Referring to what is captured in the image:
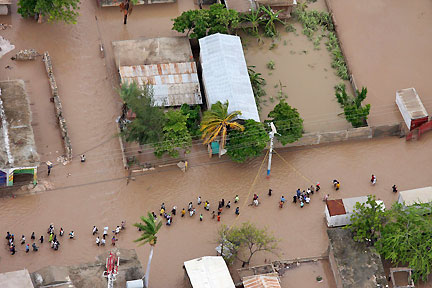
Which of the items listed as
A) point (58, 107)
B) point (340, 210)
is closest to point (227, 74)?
point (58, 107)

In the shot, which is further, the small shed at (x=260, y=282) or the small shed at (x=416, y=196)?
the small shed at (x=416, y=196)

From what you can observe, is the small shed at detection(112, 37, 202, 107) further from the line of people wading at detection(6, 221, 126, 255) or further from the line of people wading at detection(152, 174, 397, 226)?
the line of people wading at detection(6, 221, 126, 255)

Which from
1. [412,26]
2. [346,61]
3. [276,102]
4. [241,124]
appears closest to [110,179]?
[241,124]

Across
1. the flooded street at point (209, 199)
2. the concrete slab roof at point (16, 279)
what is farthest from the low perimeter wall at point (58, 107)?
the concrete slab roof at point (16, 279)

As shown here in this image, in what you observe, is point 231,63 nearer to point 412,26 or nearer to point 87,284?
point 412,26

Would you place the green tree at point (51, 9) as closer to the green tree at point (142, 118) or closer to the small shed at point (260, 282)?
the green tree at point (142, 118)

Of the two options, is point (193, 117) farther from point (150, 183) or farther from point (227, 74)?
point (150, 183)
